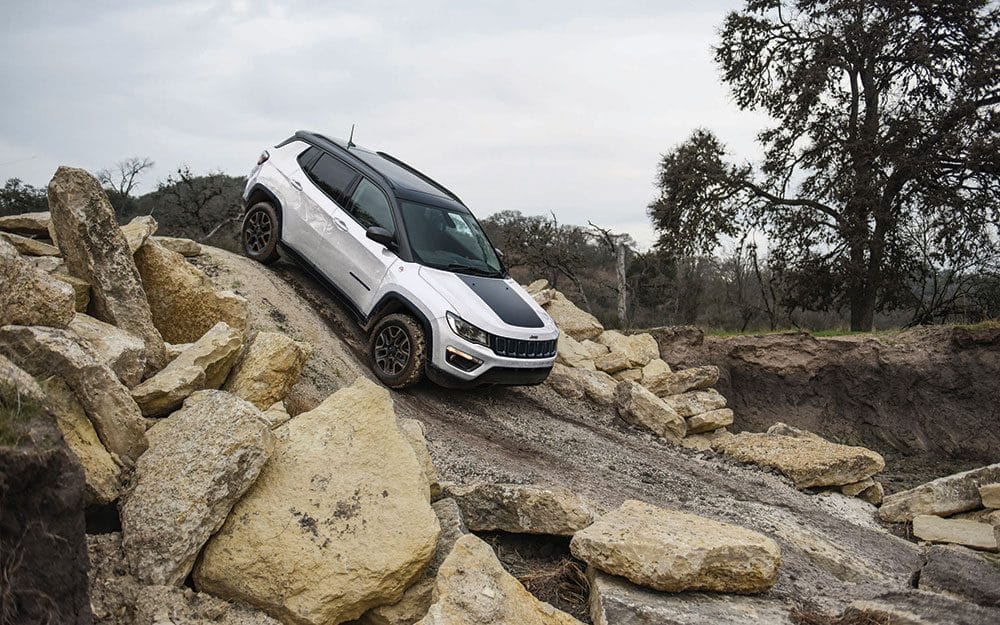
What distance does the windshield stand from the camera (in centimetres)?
865

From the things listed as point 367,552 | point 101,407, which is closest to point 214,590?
point 367,552

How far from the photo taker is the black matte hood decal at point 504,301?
26.9 ft

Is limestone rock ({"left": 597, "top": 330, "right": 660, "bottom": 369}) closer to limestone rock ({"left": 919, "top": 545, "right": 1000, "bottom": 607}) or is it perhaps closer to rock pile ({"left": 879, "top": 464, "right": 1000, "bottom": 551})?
rock pile ({"left": 879, "top": 464, "right": 1000, "bottom": 551})

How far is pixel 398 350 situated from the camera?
323 inches

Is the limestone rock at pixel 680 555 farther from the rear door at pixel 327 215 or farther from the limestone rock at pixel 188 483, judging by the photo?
the rear door at pixel 327 215

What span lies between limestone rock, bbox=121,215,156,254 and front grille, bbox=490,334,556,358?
3768 millimetres

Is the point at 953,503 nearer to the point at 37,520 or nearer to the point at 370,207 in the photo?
the point at 370,207

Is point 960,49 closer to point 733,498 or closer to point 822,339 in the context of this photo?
point 822,339

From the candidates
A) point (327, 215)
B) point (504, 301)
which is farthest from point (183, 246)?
point (504, 301)

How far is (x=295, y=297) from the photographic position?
9438mm

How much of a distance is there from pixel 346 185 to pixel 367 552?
6.23 metres

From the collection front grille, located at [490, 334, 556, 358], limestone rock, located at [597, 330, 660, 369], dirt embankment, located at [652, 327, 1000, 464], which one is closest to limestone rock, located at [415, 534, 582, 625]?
front grille, located at [490, 334, 556, 358]

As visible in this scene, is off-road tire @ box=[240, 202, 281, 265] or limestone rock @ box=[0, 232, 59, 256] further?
off-road tire @ box=[240, 202, 281, 265]

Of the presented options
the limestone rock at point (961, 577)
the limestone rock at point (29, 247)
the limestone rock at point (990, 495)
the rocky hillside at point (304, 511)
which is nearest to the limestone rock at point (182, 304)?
the rocky hillside at point (304, 511)
